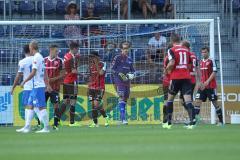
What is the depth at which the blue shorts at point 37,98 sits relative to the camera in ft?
53.0

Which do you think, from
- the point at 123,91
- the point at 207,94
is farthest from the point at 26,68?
the point at 207,94

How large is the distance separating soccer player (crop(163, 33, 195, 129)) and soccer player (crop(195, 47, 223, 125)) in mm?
2730

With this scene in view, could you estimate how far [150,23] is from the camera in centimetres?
2144

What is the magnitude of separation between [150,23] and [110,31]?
1666 millimetres

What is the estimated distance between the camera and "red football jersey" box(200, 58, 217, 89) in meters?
20.2

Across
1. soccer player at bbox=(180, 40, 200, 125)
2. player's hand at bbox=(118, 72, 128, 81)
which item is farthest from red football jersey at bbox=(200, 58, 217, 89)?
player's hand at bbox=(118, 72, 128, 81)

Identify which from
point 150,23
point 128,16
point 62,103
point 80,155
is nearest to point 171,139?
point 80,155

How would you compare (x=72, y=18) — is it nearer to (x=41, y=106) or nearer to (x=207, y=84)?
(x=207, y=84)

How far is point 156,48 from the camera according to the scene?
2216 cm

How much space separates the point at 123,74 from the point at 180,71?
3885mm

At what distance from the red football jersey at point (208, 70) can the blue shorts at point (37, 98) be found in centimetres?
556

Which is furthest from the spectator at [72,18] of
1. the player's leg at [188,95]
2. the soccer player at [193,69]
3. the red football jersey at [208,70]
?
the player's leg at [188,95]

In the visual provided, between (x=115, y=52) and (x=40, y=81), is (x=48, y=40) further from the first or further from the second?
(x=40, y=81)

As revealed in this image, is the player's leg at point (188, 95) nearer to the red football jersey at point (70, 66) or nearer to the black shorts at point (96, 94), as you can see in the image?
the black shorts at point (96, 94)
